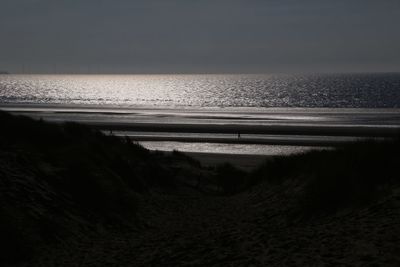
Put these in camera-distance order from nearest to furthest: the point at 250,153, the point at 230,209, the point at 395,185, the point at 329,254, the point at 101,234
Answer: the point at 329,254, the point at 395,185, the point at 101,234, the point at 230,209, the point at 250,153

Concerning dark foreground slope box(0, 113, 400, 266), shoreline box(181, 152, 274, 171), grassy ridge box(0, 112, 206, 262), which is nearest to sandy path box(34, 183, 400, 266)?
dark foreground slope box(0, 113, 400, 266)

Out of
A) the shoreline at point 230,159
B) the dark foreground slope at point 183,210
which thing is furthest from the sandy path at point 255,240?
the shoreline at point 230,159

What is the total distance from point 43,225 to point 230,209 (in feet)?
19.6

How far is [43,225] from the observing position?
35.2 ft

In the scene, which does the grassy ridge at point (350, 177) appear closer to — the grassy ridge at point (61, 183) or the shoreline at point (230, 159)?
the grassy ridge at point (61, 183)

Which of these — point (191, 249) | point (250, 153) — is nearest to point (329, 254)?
point (191, 249)

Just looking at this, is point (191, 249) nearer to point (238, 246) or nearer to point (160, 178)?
point (238, 246)

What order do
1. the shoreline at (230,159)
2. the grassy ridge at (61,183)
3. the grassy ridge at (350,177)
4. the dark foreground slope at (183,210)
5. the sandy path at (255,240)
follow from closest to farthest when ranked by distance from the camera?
the sandy path at (255,240), the dark foreground slope at (183,210), the grassy ridge at (350,177), the grassy ridge at (61,183), the shoreline at (230,159)

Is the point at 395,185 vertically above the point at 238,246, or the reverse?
the point at 395,185

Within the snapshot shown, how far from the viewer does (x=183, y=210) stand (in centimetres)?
1524

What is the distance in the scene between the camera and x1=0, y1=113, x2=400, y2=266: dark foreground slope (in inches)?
336

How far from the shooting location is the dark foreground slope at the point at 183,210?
28.0ft

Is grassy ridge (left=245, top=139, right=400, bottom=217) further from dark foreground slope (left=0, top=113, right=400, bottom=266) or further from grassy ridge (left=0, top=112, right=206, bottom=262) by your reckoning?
grassy ridge (left=0, top=112, right=206, bottom=262)

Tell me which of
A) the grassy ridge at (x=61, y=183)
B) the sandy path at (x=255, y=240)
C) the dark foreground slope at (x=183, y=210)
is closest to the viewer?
the sandy path at (x=255, y=240)
